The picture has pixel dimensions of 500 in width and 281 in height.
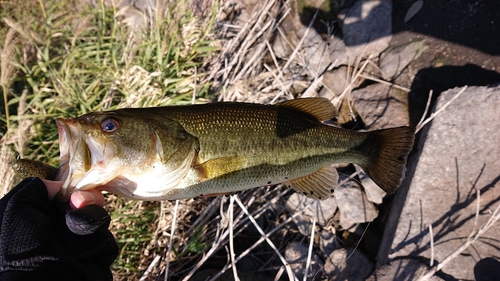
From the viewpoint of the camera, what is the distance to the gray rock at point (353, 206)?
3889mm

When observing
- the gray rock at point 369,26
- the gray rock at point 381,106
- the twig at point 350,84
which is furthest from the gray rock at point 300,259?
the gray rock at point 369,26

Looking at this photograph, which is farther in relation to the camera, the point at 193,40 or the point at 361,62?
the point at 193,40

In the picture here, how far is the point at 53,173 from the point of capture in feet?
8.08

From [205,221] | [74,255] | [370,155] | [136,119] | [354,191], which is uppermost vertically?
[136,119]

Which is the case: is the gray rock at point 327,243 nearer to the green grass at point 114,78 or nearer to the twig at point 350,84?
the green grass at point 114,78

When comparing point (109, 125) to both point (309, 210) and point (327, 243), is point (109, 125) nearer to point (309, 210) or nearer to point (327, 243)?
point (309, 210)

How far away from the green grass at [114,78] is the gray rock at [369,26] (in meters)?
1.77

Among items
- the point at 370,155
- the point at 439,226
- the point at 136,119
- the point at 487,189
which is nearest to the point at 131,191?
the point at 136,119

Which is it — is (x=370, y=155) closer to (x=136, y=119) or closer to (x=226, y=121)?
(x=226, y=121)

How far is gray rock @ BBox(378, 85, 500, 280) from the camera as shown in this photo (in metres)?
3.33

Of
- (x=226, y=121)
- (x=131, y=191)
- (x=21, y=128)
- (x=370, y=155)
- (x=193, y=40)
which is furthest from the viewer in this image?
(x=193, y=40)

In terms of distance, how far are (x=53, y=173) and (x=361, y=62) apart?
344 centimetres

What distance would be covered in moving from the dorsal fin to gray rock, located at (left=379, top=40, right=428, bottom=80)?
179 cm

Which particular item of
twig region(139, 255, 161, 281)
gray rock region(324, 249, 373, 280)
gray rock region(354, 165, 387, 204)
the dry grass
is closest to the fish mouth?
the dry grass
